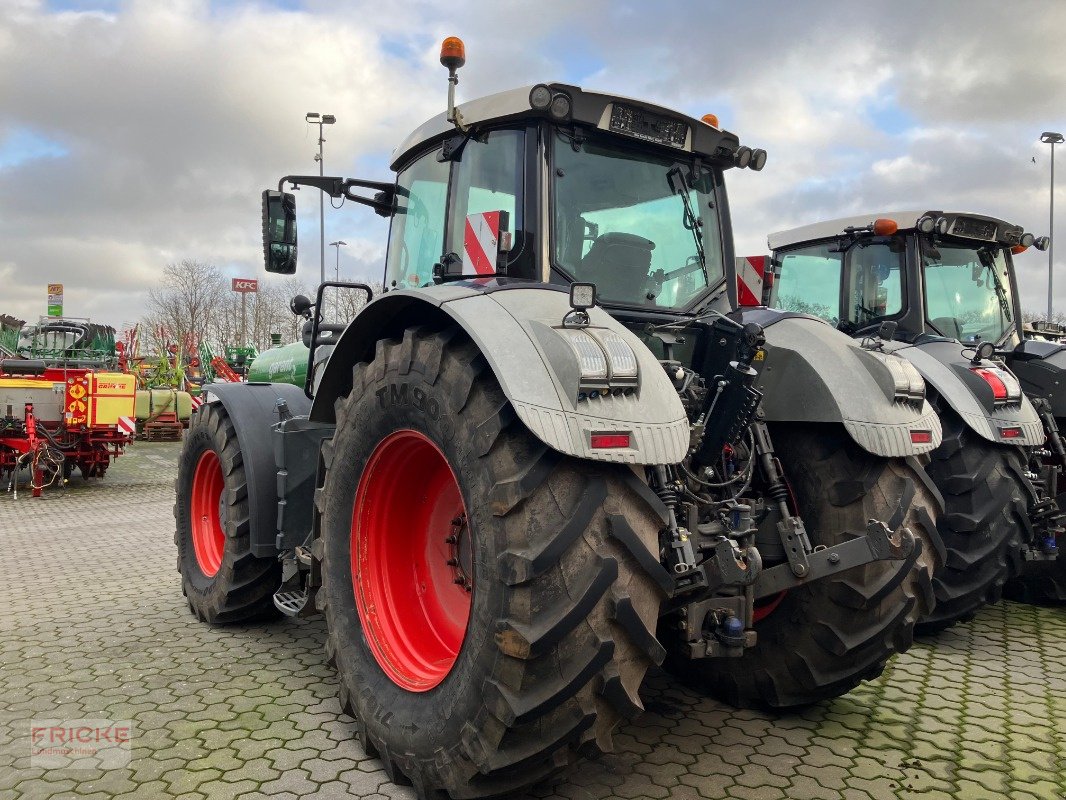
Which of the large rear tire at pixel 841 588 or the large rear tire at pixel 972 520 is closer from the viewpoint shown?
the large rear tire at pixel 841 588

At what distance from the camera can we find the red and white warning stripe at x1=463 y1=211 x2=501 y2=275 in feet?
11.3

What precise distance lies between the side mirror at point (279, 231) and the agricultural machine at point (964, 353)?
250cm

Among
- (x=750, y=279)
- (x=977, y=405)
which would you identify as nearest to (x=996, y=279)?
(x=977, y=405)

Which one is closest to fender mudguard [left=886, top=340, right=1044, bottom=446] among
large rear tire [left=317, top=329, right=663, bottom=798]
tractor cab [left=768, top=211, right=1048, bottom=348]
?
tractor cab [left=768, top=211, right=1048, bottom=348]

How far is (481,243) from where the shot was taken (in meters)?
3.52

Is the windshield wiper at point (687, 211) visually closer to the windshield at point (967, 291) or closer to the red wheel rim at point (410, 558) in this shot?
the red wheel rim at point (410, 558)

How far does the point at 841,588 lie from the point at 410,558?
1828 mm

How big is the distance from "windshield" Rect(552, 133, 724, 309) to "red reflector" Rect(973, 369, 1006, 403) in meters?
2.40

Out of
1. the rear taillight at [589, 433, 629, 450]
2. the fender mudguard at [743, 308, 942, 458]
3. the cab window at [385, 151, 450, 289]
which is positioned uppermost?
the cab window at [385, 151, 450, 289]

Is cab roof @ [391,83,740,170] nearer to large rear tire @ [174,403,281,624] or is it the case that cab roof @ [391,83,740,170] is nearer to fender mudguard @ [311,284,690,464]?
fender mudguard @ [311,284,690,464]

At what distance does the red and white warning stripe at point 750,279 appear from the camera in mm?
4305

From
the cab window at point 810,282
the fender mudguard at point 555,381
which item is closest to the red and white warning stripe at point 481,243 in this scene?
Answer: the fender mudguard at point 555,381

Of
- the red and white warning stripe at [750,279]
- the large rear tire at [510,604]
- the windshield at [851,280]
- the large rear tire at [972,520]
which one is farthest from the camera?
the windshield at [851,280]

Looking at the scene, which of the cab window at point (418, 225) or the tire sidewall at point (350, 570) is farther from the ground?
the cab window at point (418, 225)
